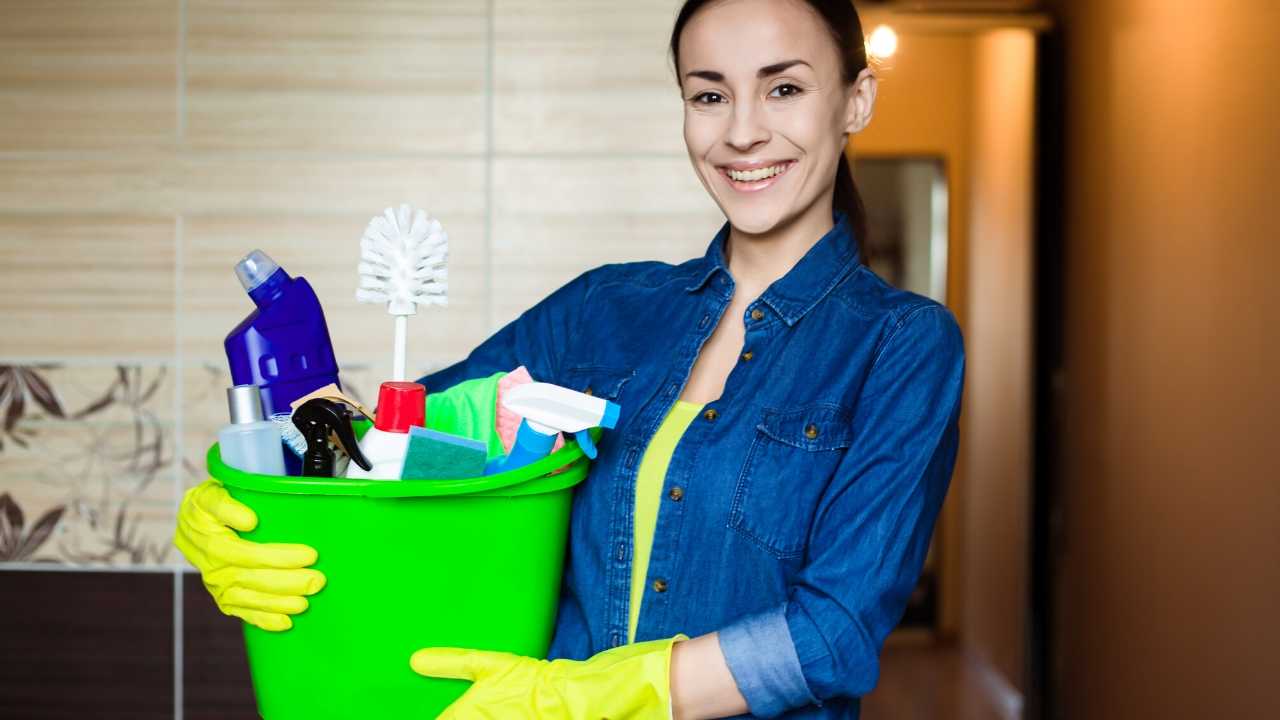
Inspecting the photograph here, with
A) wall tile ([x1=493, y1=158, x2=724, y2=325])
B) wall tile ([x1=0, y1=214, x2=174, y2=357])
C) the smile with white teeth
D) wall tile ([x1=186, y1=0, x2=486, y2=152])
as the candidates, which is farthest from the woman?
wall tile ([x1=0, y1=214, x2=174, y2=357])

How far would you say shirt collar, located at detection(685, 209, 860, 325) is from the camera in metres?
1.04

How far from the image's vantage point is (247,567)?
834 mm

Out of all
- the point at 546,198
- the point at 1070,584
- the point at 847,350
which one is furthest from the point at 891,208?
the point at 847,350

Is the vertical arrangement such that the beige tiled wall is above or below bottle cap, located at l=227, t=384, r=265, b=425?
above

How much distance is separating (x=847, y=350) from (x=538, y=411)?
0.29 meters

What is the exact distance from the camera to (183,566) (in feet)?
6.11

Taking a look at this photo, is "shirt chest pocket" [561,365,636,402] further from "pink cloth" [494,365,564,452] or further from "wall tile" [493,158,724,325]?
"wall tile" [493,158,724,325]

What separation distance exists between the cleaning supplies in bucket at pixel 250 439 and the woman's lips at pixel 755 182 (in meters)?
0.44

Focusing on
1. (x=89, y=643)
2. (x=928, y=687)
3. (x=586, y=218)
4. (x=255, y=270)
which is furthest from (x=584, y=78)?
(x=928, y=687)

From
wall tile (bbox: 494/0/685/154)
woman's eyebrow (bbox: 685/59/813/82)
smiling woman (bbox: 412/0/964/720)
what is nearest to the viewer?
smiling woman (bbox: 412/0/964/720)

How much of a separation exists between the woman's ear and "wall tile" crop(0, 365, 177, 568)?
1268 mm

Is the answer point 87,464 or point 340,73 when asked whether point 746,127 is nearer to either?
point 340,73

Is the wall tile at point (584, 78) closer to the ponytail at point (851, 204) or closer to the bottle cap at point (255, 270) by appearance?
the ponytail at point (851, 204)

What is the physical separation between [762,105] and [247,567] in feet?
1.83
